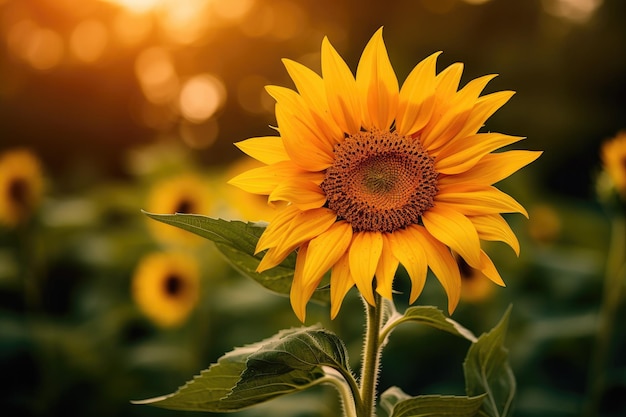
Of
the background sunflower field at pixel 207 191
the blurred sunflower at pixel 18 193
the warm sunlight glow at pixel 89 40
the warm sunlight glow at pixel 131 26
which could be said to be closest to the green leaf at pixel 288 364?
the background sunflower field at pixel 207 191

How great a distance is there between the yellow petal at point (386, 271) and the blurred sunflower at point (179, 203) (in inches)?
107

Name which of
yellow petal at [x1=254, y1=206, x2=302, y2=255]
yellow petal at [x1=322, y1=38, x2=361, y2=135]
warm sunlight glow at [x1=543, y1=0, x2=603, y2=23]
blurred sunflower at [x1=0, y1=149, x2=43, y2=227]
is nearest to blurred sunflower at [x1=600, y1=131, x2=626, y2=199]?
yellow petal at [x1=322, y1=38, x2=361, y2=135]

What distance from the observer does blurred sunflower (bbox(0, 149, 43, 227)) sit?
3.76 metres

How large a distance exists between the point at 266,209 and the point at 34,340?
4.31ft

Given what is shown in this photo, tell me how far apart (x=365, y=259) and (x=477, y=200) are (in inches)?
7.4

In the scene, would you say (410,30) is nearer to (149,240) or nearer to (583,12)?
(583,12)

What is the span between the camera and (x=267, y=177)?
1.12 metres

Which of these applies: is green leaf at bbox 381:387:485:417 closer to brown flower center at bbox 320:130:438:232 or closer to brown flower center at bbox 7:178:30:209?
brown flower center at bbox 320:130:438:232

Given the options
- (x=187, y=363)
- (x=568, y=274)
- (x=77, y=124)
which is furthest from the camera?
(x=77, y=124)

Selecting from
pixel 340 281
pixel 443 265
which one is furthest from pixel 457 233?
pixel 340 281

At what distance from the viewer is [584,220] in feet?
19.0

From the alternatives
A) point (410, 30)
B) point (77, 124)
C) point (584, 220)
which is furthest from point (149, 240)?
point (410, 30)

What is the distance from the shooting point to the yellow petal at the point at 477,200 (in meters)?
1.07

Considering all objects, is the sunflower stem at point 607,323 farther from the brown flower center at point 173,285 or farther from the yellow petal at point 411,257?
the yellow petal at point 411,257
